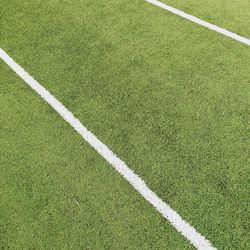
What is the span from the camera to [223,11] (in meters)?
6.87

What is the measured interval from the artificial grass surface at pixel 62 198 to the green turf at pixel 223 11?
3100mm

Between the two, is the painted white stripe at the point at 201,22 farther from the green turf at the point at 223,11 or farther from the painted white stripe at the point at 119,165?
the painted white stripe at the point at 119,165

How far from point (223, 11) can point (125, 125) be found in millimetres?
2998

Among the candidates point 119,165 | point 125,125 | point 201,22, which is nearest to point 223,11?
point 201,22

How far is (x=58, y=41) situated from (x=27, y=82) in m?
1.07

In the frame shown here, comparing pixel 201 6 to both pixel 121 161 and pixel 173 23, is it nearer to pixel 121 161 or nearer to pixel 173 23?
pixel 173 23

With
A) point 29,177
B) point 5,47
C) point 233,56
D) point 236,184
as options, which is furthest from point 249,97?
point 5,47

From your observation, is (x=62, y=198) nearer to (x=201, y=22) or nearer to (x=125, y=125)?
(x=125, y=125)

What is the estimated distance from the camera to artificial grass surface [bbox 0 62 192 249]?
13.6 ft

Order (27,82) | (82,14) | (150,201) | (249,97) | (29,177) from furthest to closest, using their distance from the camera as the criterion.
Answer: (82,14) < (27,82) < (249,97) < (29,177) < (150,201)

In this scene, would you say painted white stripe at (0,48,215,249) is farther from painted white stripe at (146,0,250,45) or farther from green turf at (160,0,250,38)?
green turf at (160,0,250,38)

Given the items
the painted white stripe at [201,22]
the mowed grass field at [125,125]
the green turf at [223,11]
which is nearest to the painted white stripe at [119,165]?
the mowed grass field at [125,125]

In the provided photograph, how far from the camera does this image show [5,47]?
6.63 m

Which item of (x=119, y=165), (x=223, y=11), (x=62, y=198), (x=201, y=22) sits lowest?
(x=62, y=198)
